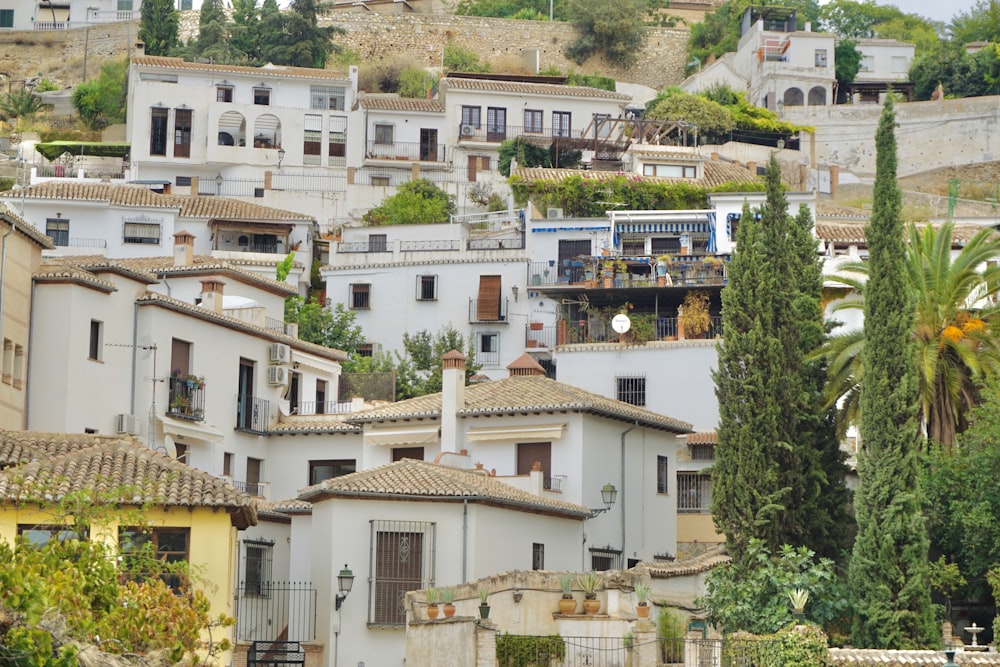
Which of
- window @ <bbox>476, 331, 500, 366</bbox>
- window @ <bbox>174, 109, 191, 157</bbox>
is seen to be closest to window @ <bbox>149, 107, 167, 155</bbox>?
window @ <bbox>174, 109, 191, 157</bbox>

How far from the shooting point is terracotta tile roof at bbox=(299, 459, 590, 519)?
105 ft

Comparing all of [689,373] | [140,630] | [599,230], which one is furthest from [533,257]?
[140,630]

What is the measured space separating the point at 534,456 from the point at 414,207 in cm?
2925

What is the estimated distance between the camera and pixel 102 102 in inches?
3228

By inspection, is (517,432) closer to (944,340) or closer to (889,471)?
(944,340)

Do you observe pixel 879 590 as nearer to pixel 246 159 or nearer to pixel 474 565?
pixel 474 565

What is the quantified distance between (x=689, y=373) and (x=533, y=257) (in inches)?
407

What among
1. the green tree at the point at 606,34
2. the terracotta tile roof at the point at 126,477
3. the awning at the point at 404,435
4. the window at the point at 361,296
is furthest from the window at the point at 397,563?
the green tree at the point at 606,34

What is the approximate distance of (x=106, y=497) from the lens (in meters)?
21.8

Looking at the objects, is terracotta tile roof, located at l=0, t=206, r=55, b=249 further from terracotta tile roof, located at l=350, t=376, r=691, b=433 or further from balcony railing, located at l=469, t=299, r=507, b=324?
balcony railing, located at l=469, t=299, r=507, b=324

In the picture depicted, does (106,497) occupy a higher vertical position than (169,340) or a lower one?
lower

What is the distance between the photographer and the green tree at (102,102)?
268ft

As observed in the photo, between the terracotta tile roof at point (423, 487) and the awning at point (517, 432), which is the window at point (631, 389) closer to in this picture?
the awning at point (517, 432)

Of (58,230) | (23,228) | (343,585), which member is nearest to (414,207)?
(58,230)
